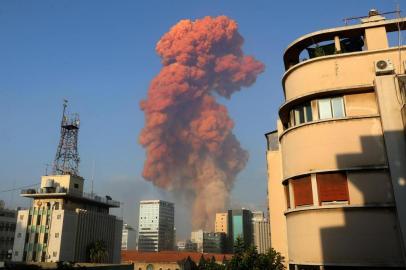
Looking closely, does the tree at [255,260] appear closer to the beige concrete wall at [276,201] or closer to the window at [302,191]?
the beige concrete wall at [276,201]

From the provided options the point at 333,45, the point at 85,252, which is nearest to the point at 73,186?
the point at 85,252

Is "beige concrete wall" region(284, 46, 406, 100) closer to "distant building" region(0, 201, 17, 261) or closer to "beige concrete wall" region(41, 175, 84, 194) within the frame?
"beige concrete wall" region(41, 175, 84, 194)

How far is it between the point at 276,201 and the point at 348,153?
27.6ft

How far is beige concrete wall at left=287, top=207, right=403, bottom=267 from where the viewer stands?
51.9 feet

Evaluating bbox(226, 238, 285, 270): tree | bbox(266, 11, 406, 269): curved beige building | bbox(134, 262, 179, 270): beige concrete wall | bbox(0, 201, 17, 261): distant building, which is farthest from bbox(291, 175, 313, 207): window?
bbox(0, 201, 17, 261): distant building

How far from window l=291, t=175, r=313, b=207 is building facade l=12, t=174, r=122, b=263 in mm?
65151

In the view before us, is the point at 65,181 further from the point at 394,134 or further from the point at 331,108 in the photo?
the point at 394,134

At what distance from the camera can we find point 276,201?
81.3ft

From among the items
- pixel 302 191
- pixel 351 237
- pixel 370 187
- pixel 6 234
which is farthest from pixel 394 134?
pixel 6 234

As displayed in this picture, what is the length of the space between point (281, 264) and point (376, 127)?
1273 cm

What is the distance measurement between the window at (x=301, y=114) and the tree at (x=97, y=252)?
67.5m

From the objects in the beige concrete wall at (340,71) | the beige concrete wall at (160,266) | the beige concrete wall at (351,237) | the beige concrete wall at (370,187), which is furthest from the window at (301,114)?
the beige concrete wall at (160,266)

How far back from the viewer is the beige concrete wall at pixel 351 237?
1583 centimetres

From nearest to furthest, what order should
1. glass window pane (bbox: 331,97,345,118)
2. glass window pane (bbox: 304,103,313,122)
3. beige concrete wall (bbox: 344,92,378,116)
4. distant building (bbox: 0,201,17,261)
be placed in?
beige concrete wall (bbox: 344,92,378,116)
glass window pane (bbox: 331,97,345,118)
glass window pane (bbox: 304,103,313,122)
distant building (bbox: 0,201,17,261)
